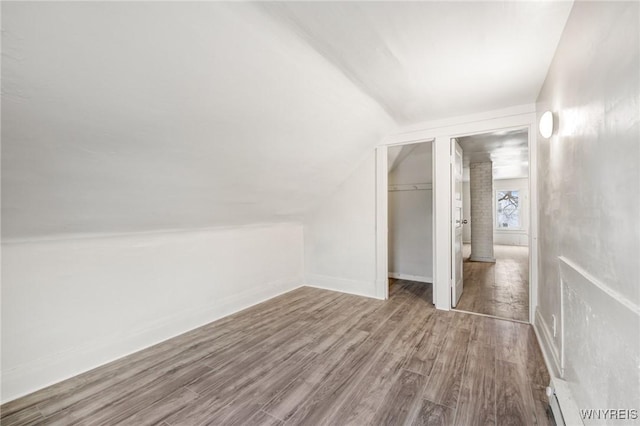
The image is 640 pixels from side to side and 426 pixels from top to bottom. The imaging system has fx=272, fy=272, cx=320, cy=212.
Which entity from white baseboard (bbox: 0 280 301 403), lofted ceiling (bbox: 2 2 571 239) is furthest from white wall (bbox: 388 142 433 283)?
white baseboard (bbox: 0 280 301 403)

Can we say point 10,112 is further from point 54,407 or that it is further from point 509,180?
point 509,180

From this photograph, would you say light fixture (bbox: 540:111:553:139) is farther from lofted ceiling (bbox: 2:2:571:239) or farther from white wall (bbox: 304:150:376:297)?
white wall (bbox: 304:150:376:297)

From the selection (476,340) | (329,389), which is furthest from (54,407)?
(476,340)

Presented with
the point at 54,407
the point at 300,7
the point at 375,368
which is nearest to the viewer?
the point at 300,7

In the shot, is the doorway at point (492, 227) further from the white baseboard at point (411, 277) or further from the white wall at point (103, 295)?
the white wall at point (103, 295)

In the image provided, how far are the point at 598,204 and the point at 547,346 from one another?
152 centimetres

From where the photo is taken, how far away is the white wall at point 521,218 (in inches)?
358

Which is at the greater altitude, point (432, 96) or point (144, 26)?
point (432, 96)

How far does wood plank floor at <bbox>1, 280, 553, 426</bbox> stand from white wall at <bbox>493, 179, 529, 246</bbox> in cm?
798

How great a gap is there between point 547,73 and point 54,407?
415 centimetres

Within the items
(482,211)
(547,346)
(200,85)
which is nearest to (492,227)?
(482,211)

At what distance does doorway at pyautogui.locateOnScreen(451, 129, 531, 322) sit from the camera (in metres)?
3.38

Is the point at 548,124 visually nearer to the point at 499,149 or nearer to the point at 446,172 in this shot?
the point at 446,172

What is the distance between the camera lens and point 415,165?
436cm
